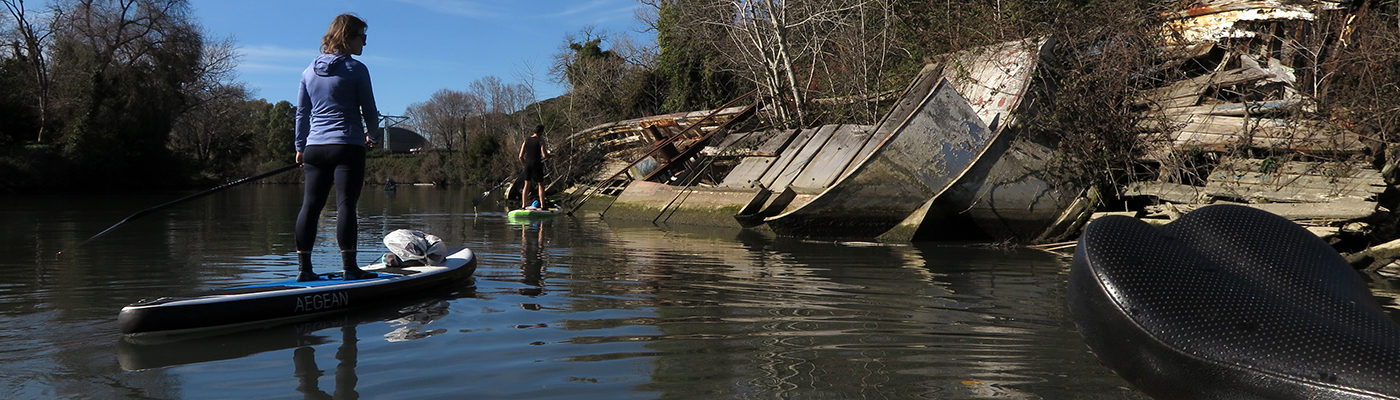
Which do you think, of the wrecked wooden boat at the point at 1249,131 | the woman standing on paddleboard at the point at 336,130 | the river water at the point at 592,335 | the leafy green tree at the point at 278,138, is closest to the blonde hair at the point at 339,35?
the woman standing on paddleboard at the point at 336,130

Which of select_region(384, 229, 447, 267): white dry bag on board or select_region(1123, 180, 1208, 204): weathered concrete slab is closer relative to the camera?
select_region(384, 229, 447, 267): white dry bag on board

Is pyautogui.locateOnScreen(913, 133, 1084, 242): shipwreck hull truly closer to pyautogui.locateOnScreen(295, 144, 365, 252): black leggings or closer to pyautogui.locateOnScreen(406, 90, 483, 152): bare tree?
pyautogui.locateOnScreen(295, 144, 365, 252): black leggings

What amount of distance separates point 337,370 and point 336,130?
6.70ft

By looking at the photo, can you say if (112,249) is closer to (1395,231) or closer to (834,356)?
(834,356)

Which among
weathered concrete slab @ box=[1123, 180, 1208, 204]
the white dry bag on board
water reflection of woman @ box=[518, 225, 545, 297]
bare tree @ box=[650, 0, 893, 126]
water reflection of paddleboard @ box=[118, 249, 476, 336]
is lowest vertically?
water reflection of woman @ box=[518, 225, 545, 297]

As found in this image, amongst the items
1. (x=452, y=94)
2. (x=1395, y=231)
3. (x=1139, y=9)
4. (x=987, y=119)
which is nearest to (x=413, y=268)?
(x=987, y=119)

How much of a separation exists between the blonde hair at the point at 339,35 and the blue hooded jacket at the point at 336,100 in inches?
2.2

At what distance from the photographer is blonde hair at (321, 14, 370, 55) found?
5.16m

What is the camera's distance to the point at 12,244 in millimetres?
9008

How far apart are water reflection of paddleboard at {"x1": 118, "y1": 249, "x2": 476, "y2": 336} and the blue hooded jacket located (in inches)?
32.9

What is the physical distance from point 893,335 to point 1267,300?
1.98m

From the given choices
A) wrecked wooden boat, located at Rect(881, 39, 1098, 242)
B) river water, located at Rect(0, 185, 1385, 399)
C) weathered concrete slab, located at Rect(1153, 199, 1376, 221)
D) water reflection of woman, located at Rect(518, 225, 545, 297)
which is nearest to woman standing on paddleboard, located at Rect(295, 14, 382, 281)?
river water, located at Rect(0, 185, 1385, 399)

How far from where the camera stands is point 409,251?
236 inches

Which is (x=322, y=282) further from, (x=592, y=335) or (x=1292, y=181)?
(x=1292, y=181)
